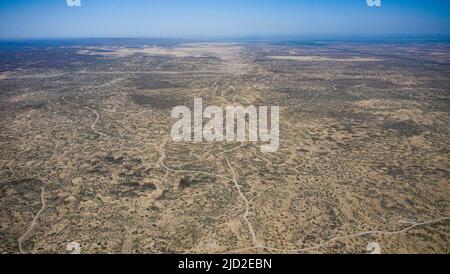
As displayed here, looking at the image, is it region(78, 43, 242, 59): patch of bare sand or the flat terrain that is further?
region(78, 43, 242, 59): patch of bare sand

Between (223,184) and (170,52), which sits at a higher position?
(170,52)

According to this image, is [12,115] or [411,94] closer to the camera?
[12,115]

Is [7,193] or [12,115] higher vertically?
[12,115]

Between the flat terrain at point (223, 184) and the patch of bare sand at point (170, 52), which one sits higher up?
the patch of bare sand at point (170, 52)

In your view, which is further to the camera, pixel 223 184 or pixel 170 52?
pixel 170 52

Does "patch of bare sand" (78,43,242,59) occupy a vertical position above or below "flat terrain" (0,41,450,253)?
above

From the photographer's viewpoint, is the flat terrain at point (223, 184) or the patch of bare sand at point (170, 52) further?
the patch of bare sand at point (170, 52)

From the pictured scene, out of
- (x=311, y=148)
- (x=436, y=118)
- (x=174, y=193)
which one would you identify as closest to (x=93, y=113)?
(x=174, y=193)

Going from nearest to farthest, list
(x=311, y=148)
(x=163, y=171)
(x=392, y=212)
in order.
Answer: (x=392, y=212) < (x=163, y=171) < (x=311, y=148)
